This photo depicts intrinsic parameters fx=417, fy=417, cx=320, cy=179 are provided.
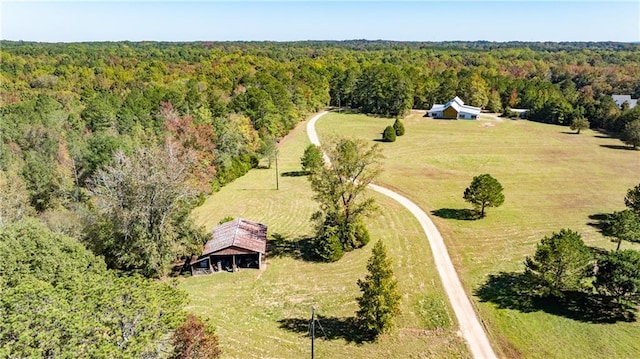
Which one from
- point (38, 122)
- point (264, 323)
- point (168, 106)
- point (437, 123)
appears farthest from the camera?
point (437, 123)

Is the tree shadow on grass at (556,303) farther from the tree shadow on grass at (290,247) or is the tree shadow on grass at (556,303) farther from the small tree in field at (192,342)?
the small tree in field at (192,342)

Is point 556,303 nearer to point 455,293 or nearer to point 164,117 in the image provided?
point 455,293

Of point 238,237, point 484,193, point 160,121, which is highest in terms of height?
point 160,121

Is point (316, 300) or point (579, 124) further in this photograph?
point (579, 124)

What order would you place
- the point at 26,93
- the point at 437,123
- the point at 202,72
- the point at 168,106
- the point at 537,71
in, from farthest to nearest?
1. the point at 537,71
2. the point at 202,72
3. the point at 437,123
4. the point at 26,93
5. the point at 168,106

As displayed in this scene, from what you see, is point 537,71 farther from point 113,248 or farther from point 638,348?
point 113,248

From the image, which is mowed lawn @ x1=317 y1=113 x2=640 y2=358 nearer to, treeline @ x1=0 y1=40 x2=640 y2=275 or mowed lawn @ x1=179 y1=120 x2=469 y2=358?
mowed lawn @ x1=179 y1=120 x2=469 y2=358

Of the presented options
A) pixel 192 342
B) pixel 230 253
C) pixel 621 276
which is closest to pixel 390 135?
pixel 230 253

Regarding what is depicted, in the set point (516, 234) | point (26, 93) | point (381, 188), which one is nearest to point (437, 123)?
point (381, 188)
